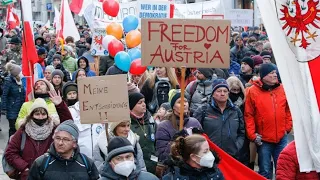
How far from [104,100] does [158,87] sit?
3388 mm

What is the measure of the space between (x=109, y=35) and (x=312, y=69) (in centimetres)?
787

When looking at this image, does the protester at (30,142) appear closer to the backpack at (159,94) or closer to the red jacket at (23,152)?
the red jacket at (23,152)

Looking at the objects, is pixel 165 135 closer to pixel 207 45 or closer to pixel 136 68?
pixel 207 45

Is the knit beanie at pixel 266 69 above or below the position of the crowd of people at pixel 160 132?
above

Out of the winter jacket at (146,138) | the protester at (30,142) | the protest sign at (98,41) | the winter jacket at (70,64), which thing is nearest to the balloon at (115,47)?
the protest sign at (98,41)

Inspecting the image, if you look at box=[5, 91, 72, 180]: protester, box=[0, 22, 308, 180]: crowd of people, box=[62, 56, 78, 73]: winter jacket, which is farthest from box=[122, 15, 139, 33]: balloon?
box=[5, 91, 72, 180]: protester

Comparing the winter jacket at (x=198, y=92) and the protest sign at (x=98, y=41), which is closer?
the winter jacket at (x=198, y=92)

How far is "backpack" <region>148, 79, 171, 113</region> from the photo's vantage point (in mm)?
9359

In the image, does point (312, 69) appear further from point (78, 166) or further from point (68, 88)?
point (68, 88)

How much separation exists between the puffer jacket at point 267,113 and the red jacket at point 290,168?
2.66 m

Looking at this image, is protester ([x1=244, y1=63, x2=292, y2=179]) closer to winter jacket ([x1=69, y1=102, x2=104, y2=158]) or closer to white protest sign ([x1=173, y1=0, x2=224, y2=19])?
winter jacket ([x1=69, y1=102, x2=104, y2=158])

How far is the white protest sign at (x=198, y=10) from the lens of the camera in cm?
1747

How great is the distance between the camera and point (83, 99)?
617 cm

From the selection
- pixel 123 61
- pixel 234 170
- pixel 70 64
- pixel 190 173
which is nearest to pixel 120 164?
pixel 190 173
